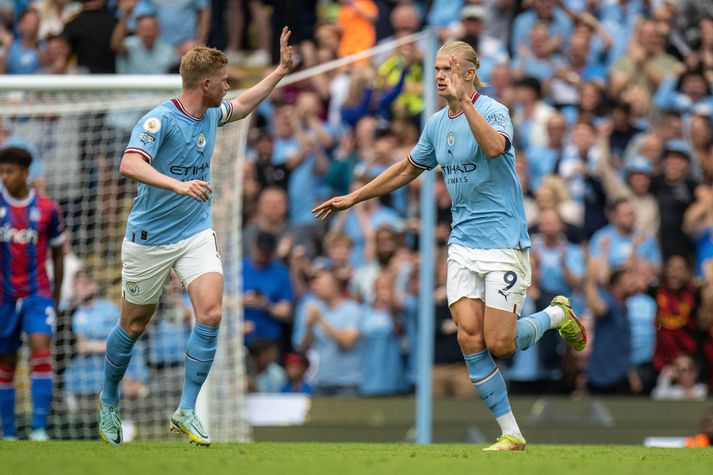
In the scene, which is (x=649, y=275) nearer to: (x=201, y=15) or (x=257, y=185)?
(x=257, y=185)

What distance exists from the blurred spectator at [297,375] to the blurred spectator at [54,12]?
6964mm

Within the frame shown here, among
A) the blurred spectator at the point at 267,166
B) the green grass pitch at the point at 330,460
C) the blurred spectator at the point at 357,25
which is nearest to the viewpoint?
the green grass pitch at the point at 330,460

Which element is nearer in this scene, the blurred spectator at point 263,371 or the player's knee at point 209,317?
the player's knee at point 209,317

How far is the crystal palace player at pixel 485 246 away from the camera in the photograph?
29.4 feet

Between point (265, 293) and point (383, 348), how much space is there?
1757 millimetres

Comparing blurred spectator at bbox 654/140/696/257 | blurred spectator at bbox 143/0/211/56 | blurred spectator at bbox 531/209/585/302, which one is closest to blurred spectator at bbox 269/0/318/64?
blurred spectator at bbox 143/0/211/56

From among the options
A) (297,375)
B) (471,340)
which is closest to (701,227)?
(297,375)

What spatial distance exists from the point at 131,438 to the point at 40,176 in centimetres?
363

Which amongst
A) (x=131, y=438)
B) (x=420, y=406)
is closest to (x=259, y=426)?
(x=131, y=438)

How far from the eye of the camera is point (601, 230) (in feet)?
53.1

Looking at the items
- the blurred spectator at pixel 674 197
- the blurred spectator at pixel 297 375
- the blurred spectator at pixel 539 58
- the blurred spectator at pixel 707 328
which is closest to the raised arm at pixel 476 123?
the blurred spectator at pixel 297 375

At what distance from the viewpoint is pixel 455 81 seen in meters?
8.64

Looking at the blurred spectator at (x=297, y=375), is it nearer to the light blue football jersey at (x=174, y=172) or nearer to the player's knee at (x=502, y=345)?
the light blue football jersey at (x=174, y=172)

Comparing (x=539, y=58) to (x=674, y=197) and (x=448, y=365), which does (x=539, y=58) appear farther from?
(x=448, y=365)
